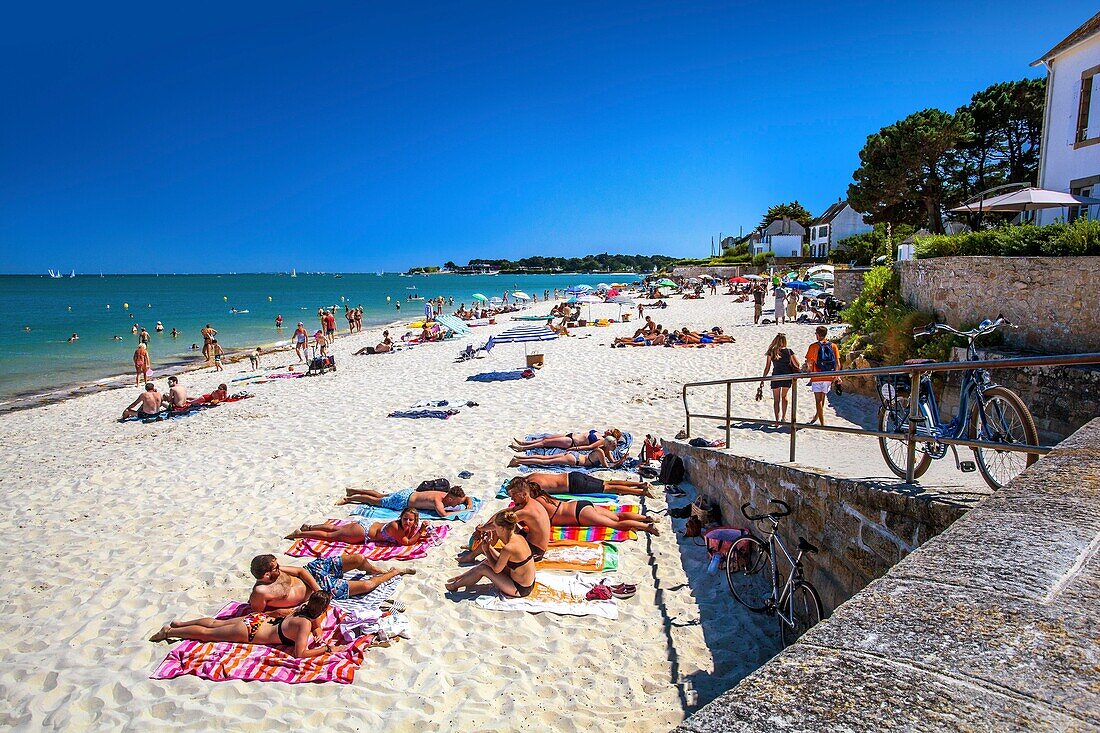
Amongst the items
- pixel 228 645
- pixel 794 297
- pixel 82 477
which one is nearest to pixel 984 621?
pixel 228 645

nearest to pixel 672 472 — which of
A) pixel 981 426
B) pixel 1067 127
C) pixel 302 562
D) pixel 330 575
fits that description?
pixel 981 426

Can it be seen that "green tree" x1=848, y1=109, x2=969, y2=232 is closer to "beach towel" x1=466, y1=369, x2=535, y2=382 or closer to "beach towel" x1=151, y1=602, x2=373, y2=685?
"beach towel" x1=466, y1=369, x2=535, y2=382

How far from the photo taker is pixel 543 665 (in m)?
4.55

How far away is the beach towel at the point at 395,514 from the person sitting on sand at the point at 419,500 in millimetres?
42

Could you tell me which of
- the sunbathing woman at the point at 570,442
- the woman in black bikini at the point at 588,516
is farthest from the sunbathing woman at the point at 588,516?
the sunbathing woman at the point at 570,442

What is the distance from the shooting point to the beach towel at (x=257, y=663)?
14.5 feet

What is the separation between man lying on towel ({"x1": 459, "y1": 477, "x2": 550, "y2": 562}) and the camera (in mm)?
6102

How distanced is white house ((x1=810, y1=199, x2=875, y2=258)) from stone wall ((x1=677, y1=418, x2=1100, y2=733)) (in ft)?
173

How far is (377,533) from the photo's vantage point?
21.4 ft

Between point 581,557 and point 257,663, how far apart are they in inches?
119

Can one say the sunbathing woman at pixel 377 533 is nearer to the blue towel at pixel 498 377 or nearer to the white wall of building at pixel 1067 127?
the blue towel at pixel 498 377

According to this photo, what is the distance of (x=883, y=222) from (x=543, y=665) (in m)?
35.8

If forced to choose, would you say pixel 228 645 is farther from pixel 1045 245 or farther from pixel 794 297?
pixel 794 297

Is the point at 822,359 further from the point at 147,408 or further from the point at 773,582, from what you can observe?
the point at 147,408
